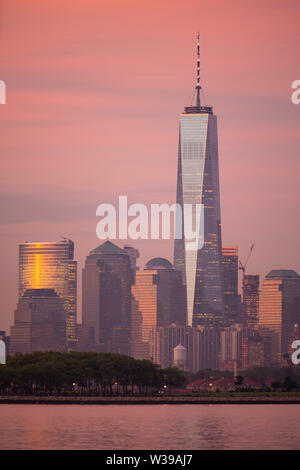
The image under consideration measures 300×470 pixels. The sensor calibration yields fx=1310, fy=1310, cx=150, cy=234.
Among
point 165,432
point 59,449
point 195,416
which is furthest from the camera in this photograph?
point 195,416

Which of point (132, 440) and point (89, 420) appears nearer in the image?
point (132, 440)

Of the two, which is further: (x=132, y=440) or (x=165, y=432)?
(x=165, y=432)
